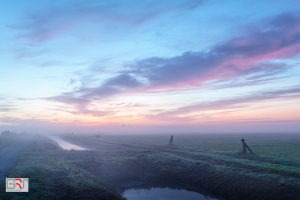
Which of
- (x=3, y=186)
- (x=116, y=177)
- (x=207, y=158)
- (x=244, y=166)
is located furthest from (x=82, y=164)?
(x=244, y=166)
